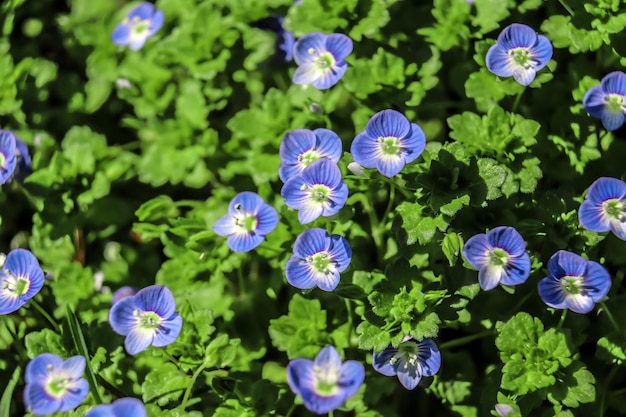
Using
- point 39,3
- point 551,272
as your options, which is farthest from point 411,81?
point 39,3

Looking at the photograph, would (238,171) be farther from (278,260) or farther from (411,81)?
(411,81)

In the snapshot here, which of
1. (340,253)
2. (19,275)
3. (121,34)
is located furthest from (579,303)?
(121,34)

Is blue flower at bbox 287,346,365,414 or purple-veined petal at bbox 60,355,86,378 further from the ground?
blue flower at bbox 287,346,365,414

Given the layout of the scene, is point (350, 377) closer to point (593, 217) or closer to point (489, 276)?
point (489, 276)

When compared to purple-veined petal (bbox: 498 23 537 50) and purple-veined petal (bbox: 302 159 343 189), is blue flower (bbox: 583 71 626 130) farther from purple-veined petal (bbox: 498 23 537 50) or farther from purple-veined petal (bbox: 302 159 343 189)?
purple-veined petal (bbox: 302 159 343 189)

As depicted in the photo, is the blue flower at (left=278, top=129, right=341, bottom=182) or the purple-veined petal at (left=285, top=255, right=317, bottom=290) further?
the blue flower at (left=278, top=129, right=341, bottom=182)

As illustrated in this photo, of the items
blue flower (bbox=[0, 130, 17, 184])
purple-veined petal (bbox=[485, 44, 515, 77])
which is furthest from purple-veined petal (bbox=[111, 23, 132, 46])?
purple-veined petal (bbox=[485, 44, 515, 77])
